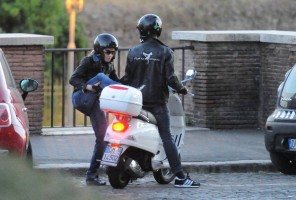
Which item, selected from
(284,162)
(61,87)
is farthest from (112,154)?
(61,87)

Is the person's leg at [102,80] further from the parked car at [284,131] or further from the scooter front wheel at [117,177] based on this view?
the parked car at [284,131]

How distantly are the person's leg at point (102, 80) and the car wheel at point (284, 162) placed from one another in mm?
2690

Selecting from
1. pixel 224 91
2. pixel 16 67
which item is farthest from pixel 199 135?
pixel 16 67

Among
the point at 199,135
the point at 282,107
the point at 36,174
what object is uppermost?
the point at 36,174

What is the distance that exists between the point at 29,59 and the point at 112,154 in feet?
18.2

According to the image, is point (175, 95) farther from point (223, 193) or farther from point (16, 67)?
point (16, 67)

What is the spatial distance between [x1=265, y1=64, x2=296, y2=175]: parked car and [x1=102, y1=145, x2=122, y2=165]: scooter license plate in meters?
2.63

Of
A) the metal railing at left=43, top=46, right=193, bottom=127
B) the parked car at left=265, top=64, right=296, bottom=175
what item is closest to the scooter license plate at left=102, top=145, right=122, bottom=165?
the parked car at left=265, top=64, right=296, bottom=175

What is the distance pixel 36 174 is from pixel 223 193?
20.2 feet

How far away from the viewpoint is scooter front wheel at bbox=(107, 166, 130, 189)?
38.8ft

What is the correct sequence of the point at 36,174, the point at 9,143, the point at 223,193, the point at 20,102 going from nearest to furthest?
the point at 36,174, the point at 9,143, the point at 20,102, the point at 223,193

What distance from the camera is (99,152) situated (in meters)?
12.5

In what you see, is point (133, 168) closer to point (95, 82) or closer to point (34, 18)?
point (95, 82)

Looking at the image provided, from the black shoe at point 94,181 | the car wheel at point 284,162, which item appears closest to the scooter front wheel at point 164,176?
the black shoe at point 94,181
